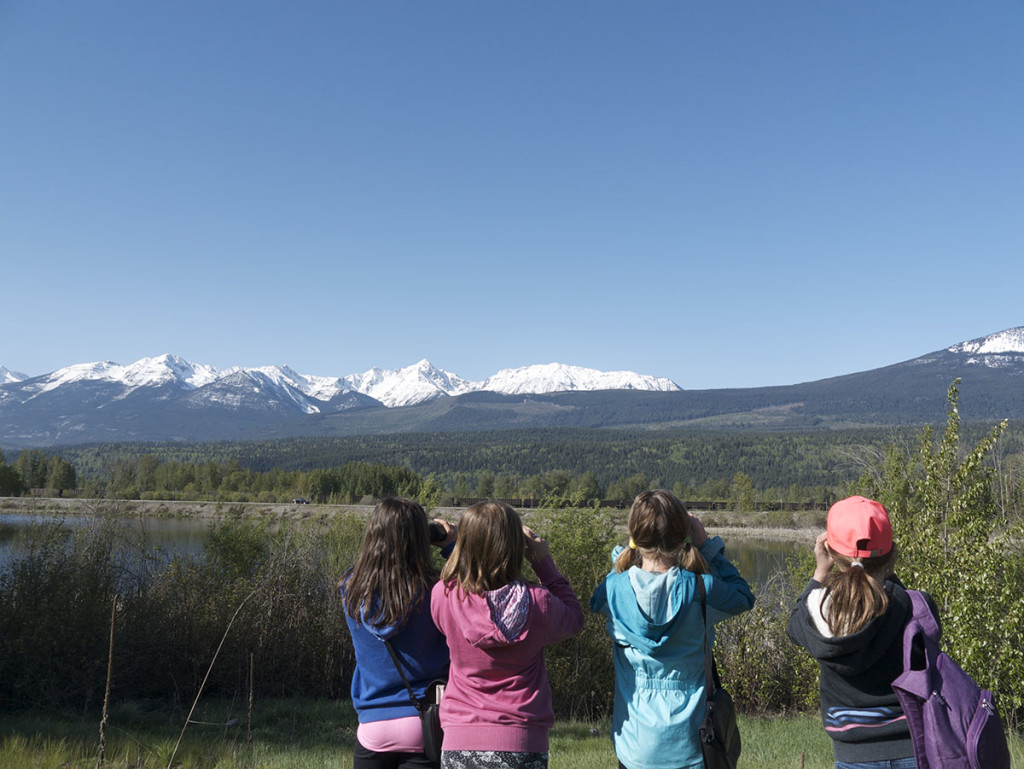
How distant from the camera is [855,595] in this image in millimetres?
2740

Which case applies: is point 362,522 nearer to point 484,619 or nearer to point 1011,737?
point 1011,737

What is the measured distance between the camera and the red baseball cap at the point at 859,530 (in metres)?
2.82

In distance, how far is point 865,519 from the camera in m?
2.83

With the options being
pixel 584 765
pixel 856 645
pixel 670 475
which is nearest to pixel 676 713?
pixel 856 645

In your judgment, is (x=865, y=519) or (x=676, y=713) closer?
(x=865, y=519)

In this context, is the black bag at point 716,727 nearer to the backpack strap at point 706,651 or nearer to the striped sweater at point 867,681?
the backpack strap at point 706,651

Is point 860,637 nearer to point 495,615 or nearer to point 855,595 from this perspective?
point 855,595

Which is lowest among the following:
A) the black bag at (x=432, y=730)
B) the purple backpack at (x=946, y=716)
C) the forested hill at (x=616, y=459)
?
the forested hill at (x=616, y=459)

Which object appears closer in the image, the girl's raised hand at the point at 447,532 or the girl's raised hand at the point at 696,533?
the girl's raised hand at the point at 696,533

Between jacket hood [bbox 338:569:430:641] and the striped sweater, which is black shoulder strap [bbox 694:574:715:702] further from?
jacket hood [bbox 338:569:430:641]

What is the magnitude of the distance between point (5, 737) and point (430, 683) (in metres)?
5.79

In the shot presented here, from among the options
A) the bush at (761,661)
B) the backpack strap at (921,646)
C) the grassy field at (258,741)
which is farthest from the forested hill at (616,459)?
the backpack strap at (921,646)

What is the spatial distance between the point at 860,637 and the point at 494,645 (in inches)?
52.7

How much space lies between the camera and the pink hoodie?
115 inches
